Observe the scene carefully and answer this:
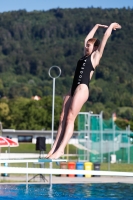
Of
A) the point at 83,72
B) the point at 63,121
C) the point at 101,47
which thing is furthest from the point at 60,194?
the point at 101,47

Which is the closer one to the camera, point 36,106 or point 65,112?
point 65,112

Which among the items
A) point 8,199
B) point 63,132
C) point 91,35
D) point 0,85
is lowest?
point 8,199

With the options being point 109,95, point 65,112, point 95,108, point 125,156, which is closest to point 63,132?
point 65,112

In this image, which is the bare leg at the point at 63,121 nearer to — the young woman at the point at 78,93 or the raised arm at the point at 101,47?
the young woman at the point at 78,93

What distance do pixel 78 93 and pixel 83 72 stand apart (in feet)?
1.22

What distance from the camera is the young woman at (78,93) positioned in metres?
8.15

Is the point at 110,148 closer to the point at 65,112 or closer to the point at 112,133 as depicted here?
the point at 112,133

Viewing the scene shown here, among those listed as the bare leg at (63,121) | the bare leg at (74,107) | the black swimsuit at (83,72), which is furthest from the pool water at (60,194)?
the black swimsuit at (83,72)

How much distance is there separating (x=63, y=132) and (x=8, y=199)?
5.96 meters

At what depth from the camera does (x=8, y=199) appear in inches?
546

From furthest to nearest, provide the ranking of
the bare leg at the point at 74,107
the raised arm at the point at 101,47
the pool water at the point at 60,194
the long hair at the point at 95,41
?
the pool water at the point at 60,194, the long hair at the point at 95,41, the raised arm at the point at 101,47, the bare leg at the point at 74,107

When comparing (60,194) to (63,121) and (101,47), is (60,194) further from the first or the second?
(101,47)

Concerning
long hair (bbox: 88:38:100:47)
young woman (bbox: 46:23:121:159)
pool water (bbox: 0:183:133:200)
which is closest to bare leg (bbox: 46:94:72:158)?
young woman (bbox: 46:23:121:159)

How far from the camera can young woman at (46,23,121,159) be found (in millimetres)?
8148
